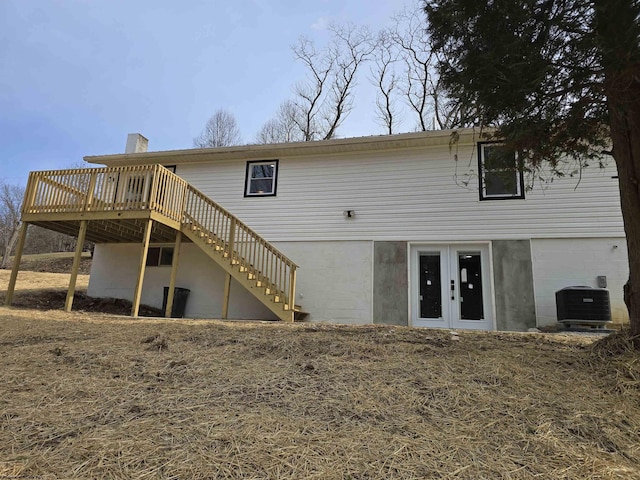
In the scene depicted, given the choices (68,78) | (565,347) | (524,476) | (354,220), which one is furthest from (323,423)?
(68,78)

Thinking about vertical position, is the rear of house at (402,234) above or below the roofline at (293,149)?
below

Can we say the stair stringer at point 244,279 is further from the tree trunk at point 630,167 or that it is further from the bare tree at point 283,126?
the bare tree at point 283,126

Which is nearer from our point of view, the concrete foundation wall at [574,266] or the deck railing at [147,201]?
the concrete foundation wall at [574,266]

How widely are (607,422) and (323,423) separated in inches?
72.6

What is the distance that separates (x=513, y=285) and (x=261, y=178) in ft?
22.9

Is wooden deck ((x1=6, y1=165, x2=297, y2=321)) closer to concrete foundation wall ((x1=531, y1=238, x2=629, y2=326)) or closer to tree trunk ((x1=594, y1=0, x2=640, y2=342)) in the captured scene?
concrete foundation wall ((x1=531, y1=238, x2=629, y2=326))

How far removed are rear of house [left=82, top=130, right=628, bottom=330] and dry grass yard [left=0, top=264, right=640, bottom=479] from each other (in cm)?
448

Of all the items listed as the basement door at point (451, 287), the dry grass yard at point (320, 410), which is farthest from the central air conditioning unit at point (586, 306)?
the dry grass yard at point (320, 410)

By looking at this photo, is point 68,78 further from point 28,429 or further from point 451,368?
point 451,368

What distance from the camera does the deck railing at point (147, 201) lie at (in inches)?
344

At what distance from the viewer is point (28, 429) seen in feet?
7.77

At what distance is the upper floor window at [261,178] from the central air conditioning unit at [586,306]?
7.36 m

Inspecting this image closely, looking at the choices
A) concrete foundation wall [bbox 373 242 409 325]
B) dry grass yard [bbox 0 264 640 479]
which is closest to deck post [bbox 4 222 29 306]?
dry grass yard [bbox 0 264 640 479]

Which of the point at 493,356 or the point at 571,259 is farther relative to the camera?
the point at 571,259
